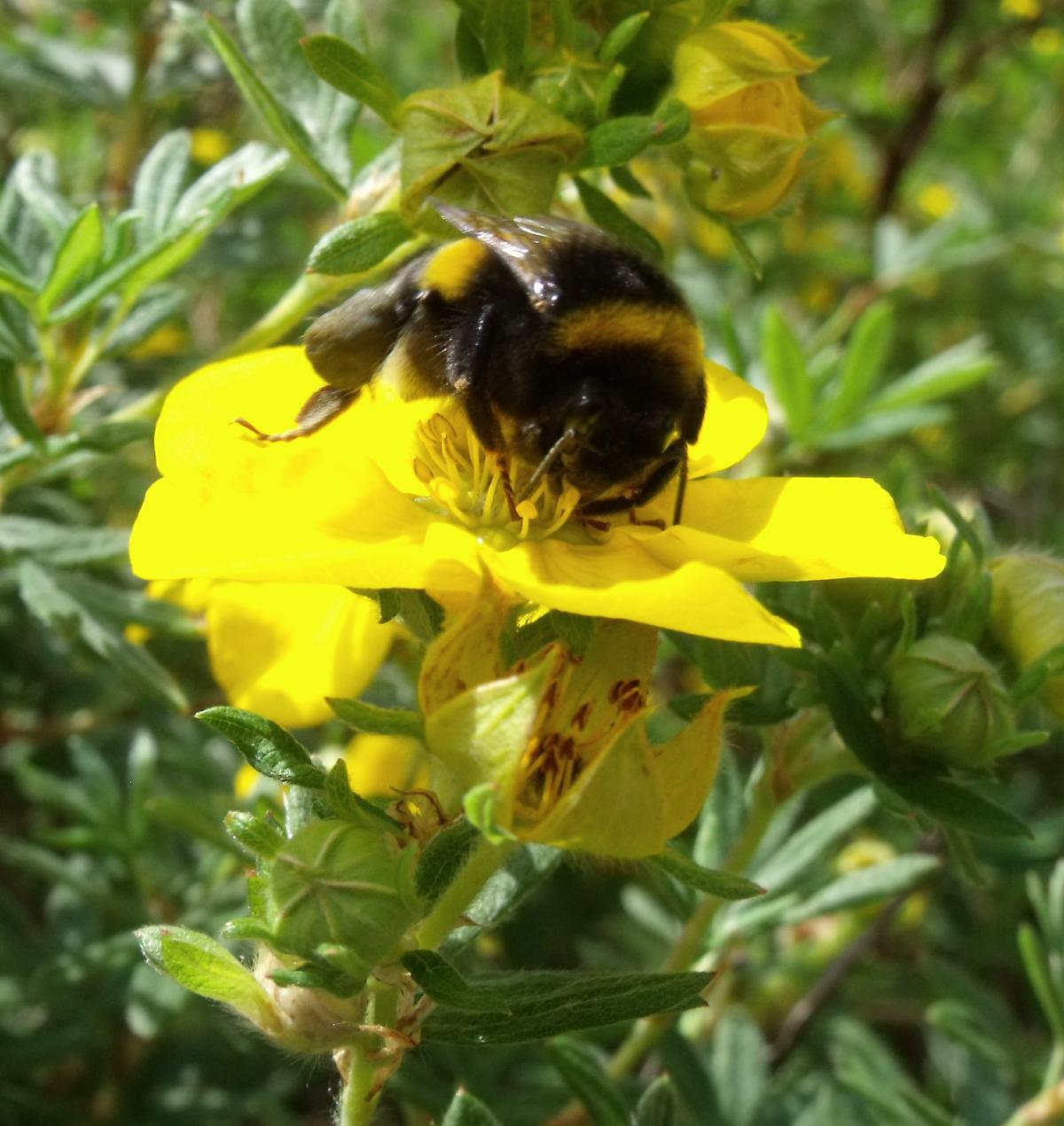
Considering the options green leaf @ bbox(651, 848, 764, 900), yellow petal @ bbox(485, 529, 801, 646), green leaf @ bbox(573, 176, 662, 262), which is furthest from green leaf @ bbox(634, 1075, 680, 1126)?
green leaf @ bbox(573, 176, 662, 262)

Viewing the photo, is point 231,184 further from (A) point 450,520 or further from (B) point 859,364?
(B) point 859,364

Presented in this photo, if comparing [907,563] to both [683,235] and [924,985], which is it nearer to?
[924,985]

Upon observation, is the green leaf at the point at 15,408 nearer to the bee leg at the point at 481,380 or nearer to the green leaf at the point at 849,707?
the bee leg at the point at 481,380

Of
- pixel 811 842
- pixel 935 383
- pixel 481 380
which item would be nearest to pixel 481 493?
pixel 481 380

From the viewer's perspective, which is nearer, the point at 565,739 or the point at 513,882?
the point at 565,739

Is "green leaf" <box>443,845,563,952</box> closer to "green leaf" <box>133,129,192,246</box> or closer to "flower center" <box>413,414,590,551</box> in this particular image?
"flower center" <box>413,414,590,551</box>

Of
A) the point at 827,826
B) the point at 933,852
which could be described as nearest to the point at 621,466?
the point at 827,826
